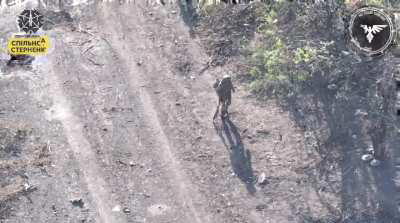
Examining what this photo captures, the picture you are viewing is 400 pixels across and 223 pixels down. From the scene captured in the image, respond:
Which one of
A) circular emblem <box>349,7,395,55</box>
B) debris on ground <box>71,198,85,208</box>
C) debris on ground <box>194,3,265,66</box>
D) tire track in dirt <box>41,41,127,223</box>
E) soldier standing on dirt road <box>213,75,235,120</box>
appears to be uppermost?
circular emblem <box>349,7,395,55</box>

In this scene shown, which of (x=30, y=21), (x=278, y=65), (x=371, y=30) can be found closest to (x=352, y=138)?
(x=371, y=30)

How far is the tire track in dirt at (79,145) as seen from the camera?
52.9 feet

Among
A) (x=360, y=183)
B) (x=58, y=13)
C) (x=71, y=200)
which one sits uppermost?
(x=58, y=13)

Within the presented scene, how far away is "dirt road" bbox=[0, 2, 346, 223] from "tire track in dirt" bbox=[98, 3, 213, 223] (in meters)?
0.03

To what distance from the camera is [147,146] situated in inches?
694

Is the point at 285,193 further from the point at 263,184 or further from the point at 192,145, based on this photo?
the point at 192,145

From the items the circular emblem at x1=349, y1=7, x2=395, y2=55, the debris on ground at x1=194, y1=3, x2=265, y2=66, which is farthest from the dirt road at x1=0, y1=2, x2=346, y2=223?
the circular emblem at x1=349, y1=7, x2=395, y2=55

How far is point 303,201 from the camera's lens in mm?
15852

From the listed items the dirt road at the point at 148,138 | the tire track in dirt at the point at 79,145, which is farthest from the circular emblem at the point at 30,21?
the tire track in dirt at the point at 79,145

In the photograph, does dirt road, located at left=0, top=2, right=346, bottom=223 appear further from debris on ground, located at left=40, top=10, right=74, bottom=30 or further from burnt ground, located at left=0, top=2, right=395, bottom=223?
debris on ground, located at left=40, top=10, right=74, bottom=30

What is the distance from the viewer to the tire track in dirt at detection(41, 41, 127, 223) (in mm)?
16125

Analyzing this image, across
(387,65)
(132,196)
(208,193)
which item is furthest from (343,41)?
(132,196)

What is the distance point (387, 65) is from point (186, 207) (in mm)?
7184

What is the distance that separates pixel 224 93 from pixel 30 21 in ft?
29.4
